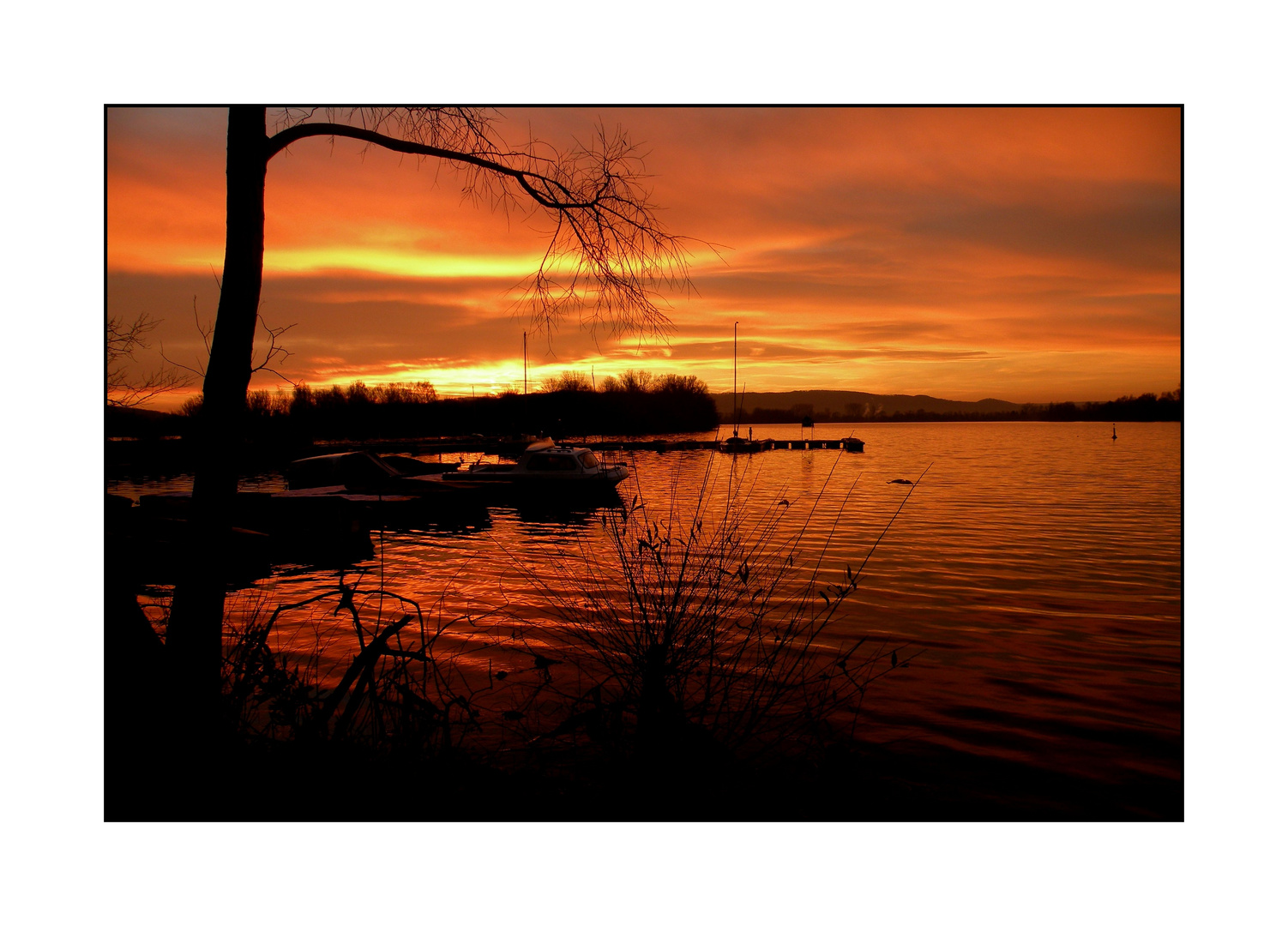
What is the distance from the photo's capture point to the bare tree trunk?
4266 millimetres

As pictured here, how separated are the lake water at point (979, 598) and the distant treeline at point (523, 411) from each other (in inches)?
1612

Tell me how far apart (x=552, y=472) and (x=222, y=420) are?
26.0 meters

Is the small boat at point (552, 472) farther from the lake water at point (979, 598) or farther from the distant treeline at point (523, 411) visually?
the distant treeline at point (523, 411)

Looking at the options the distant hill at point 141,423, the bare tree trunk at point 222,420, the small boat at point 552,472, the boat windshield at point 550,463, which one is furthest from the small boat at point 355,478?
the bare tree trunk at point 222,420

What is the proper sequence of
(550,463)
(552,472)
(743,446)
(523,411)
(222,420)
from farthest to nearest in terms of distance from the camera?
1. (523,411)
2. (743,446)
3. (550,463)
4. (552,472)
5. (222,420)

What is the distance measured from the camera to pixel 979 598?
12.3m

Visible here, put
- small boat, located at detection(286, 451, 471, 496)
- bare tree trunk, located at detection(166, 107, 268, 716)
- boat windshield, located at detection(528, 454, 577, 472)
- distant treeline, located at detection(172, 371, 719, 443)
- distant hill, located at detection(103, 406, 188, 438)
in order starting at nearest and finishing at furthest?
1. bare tree trunk, located at detection(166, 107, 268, 716)
2. distant hill, located at detection(103, 406, 188, 438)
3. small boat, located at detection(286, 451, 471, 496)
4. boat windshield, located at detection(528, 454, 577, 472)
5. distant treeline, located at detection(172, 371, 719, 443)

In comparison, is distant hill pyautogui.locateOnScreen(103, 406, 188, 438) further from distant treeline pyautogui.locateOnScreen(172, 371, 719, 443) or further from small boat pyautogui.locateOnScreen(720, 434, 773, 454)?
distant treeline pyautogui.locateOnScreen(172, 371, 719, 443)

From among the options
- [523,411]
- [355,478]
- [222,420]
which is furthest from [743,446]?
[222,420]

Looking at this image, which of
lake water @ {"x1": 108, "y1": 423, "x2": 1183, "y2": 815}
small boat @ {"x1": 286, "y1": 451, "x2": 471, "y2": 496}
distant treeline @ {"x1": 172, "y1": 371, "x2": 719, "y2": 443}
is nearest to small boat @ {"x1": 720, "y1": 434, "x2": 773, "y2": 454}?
distant treeline @ {"x1": 172, "y1": 371, "x2": 719, "y2": 443}

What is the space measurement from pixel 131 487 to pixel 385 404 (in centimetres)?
3886

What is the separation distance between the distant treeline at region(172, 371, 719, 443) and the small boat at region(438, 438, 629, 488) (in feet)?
113

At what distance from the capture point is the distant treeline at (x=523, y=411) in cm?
6831

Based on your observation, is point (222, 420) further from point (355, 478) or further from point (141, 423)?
point (355, 478)
